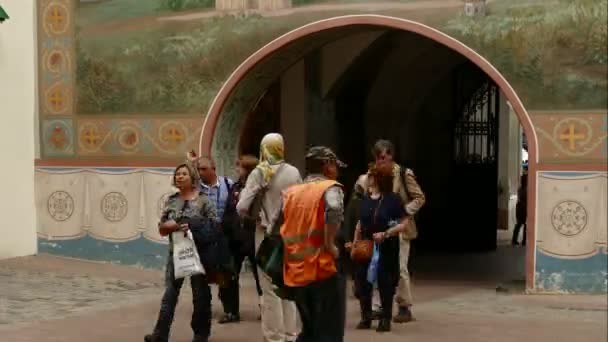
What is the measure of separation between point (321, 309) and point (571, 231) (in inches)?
212

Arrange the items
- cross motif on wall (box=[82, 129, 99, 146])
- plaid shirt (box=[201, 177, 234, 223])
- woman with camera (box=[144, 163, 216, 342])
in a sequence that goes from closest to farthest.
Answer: woman with camera (box=[144, 163, 216, 342]), plaid shirt (box=[201, 177, 234, 223]), cross motif on wall (box=[82, 129, 99, 146])

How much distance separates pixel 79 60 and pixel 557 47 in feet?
20.2

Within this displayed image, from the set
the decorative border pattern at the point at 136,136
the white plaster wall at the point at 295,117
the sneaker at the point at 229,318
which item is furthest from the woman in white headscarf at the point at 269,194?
the white plaster wall at the point at 295,117

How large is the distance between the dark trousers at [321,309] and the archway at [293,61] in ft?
17.2

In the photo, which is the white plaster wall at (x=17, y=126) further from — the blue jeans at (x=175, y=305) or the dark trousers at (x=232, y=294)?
the blue jeans at (x=175, y=305)

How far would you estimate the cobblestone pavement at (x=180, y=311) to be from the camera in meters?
9.32

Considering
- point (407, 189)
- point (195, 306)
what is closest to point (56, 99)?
point (407, 189)

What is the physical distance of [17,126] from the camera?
1414cm

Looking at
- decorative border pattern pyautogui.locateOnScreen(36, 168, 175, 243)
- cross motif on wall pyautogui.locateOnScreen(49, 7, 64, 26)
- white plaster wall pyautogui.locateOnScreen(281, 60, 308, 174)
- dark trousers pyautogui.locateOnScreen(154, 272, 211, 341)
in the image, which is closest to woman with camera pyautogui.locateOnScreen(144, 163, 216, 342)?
dark trousers pyautogui.locateOnScreen(154, 272, 211, 341)

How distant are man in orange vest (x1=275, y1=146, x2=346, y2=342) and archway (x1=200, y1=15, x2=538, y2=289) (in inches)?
205

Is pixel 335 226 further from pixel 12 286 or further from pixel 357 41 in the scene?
pixel 357 41

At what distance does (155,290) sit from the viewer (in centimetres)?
1231

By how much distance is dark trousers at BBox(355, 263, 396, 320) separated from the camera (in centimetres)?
935

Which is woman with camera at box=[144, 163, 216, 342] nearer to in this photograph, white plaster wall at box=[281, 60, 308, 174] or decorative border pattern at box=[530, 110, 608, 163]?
decorative border pattern at box=[530, 110, 608, 163]
